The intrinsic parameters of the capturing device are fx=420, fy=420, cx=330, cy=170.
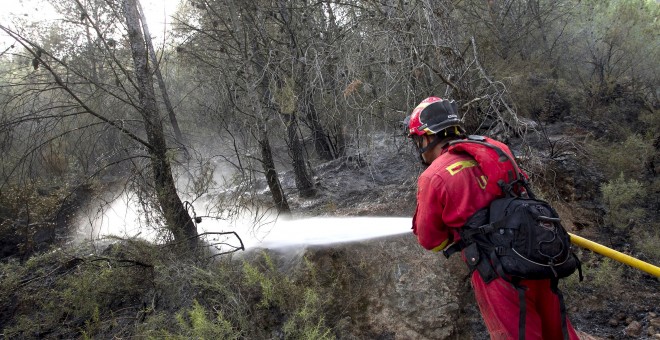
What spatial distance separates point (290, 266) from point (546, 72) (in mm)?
8327

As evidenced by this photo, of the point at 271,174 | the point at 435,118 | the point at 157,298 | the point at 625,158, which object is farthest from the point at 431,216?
the point at 625,158

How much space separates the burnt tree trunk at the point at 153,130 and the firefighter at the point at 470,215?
11.8 feet

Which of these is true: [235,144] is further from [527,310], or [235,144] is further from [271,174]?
[527,310]

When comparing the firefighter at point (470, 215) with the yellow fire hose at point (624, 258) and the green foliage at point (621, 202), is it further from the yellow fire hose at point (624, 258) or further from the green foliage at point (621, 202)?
the green foliage at point (621, 202)

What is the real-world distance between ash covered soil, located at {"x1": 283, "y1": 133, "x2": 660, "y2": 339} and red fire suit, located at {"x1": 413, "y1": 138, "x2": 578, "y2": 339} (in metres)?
1.58

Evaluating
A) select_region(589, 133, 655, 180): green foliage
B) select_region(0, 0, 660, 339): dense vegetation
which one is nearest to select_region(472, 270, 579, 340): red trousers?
select_region(0, 0, 660, 339): dense vegetation

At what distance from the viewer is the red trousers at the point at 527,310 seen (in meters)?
2.47

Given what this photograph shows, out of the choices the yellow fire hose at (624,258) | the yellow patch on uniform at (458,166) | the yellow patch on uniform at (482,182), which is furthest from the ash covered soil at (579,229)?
the yellow patch on uniform at (458,166)

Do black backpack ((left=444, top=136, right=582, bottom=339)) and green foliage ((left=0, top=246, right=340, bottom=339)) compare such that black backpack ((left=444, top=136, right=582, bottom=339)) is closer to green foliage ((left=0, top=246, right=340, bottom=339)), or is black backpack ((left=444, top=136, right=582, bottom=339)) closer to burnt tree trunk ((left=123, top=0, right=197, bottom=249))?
green foliage ((left=0, top=246, right=340, bottom=339))

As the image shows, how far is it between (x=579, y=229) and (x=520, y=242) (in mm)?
3664

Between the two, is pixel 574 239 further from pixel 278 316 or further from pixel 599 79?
pixel 599 79

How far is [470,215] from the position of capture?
8.50 feet

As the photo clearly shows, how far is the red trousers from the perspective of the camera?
97.3 inches

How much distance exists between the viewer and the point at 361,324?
14.5 ft
